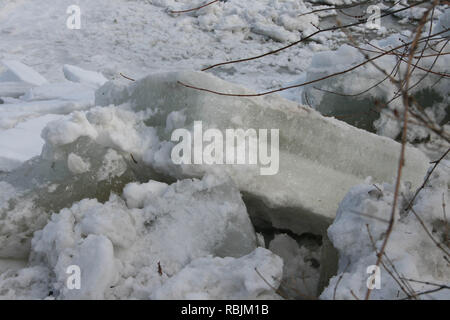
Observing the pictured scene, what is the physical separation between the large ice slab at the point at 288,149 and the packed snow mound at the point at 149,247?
0.69 ft

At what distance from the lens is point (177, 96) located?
7.71 ft

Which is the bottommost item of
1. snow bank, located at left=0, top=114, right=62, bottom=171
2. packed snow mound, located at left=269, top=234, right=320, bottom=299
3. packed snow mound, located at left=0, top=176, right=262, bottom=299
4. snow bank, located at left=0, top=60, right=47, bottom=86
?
snow bank, located at left=0, top=60, right=47, bottom=86

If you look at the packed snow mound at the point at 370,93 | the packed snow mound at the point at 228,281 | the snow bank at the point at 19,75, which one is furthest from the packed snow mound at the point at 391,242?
the snow bank at the point at 19,75

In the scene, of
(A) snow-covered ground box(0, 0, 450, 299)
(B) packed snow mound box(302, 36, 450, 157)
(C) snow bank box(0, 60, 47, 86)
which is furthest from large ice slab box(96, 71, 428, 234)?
(C) snow bank box(0, 60, 47, 86)

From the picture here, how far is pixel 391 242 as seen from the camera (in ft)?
5.64

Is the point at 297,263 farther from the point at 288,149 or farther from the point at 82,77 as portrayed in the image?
the point at 82,77

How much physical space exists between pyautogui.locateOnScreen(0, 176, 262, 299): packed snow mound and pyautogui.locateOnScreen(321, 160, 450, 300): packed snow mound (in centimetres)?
32

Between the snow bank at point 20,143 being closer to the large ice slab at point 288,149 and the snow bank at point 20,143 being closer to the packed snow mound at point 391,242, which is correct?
the large ice slab at point 288,149

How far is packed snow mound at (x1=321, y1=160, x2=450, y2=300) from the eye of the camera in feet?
5.03

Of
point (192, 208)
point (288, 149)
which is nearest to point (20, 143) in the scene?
point (192, 208)

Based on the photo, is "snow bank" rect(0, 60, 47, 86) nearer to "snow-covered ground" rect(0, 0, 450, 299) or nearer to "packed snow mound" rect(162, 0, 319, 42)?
"snow-covered ground" rect(0, 0, 450, 299)

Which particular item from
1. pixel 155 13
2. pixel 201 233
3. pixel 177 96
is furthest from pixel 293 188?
pixel 155 13

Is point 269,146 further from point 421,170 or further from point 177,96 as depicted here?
point 421,170

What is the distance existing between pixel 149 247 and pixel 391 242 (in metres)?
1.05
